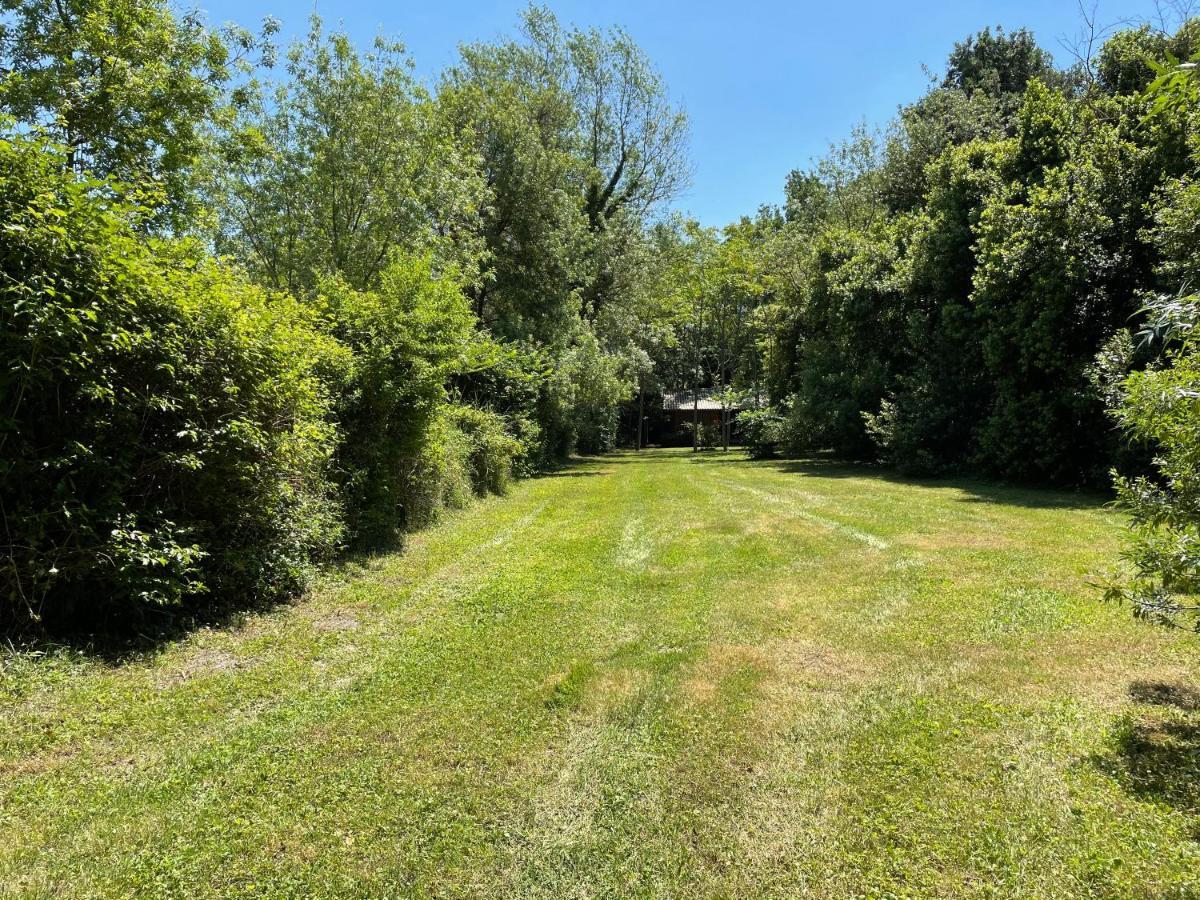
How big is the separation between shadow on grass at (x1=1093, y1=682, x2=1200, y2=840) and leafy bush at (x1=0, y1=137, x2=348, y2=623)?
605 cm

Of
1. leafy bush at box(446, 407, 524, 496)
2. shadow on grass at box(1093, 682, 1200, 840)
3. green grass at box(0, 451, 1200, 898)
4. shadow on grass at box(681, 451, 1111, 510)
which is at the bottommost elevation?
green grass at box(0, 451, 1200, 898)

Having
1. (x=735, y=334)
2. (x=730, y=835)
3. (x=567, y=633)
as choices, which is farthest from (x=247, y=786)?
(x=735, y=334)

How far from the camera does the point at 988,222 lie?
15703 millimetres

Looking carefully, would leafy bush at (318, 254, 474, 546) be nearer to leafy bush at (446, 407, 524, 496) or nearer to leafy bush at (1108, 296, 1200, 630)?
leafy bush at (446, 407, 524, 496)

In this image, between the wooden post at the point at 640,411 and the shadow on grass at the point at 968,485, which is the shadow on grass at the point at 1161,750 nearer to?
the shadow on grass at the point at 968,485

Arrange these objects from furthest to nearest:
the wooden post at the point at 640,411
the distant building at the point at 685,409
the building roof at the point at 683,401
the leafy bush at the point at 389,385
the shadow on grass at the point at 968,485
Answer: the distant building at the point at 685,409
the building roof at the point at 683,401
the wooden post at the point at 640,411
the shadow on grass at the point at 968,485
the leafy bush at the point at 389,385

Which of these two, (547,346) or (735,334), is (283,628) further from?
(735,334)

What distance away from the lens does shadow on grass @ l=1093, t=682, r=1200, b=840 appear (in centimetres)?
296

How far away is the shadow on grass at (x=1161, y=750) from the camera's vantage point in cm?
296

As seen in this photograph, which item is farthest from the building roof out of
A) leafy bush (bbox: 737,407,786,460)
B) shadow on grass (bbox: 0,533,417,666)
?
shadow on grass (bbox: 0,533,417,666)

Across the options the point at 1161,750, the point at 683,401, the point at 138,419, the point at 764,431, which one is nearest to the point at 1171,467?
the point at 1161,750

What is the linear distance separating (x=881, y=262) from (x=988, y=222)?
5.68 metres

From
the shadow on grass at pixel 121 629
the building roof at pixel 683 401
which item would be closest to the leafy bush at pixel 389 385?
the shadow on grass at pixel 121 629

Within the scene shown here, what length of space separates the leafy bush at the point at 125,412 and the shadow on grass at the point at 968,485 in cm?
1116
